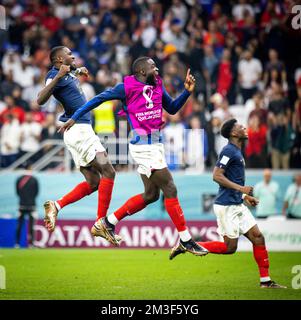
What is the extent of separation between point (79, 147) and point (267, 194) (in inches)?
389

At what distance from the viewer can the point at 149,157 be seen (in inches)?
530

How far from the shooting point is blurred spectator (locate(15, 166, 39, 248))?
78.2ft

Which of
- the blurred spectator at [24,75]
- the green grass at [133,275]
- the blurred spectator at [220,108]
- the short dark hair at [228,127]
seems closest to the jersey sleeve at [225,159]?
the short dark hair at [228,127]

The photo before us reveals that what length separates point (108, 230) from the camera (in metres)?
13.7

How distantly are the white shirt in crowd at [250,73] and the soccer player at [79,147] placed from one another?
37.3 feet

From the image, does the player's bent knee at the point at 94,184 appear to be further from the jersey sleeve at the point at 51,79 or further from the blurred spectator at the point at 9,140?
the blurred spectator at the point at 9,140

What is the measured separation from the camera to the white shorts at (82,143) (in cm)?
1415

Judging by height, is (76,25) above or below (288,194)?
above

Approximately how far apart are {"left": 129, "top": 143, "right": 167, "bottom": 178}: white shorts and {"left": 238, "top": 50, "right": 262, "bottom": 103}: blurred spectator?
11.8 metres

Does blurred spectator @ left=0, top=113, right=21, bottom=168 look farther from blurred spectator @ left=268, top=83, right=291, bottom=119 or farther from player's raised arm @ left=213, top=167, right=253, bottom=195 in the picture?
player's raised arm @ left=213, top=167, right=253, bottom=195

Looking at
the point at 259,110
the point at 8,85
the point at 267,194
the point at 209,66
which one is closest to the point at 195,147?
the point at 259,110
